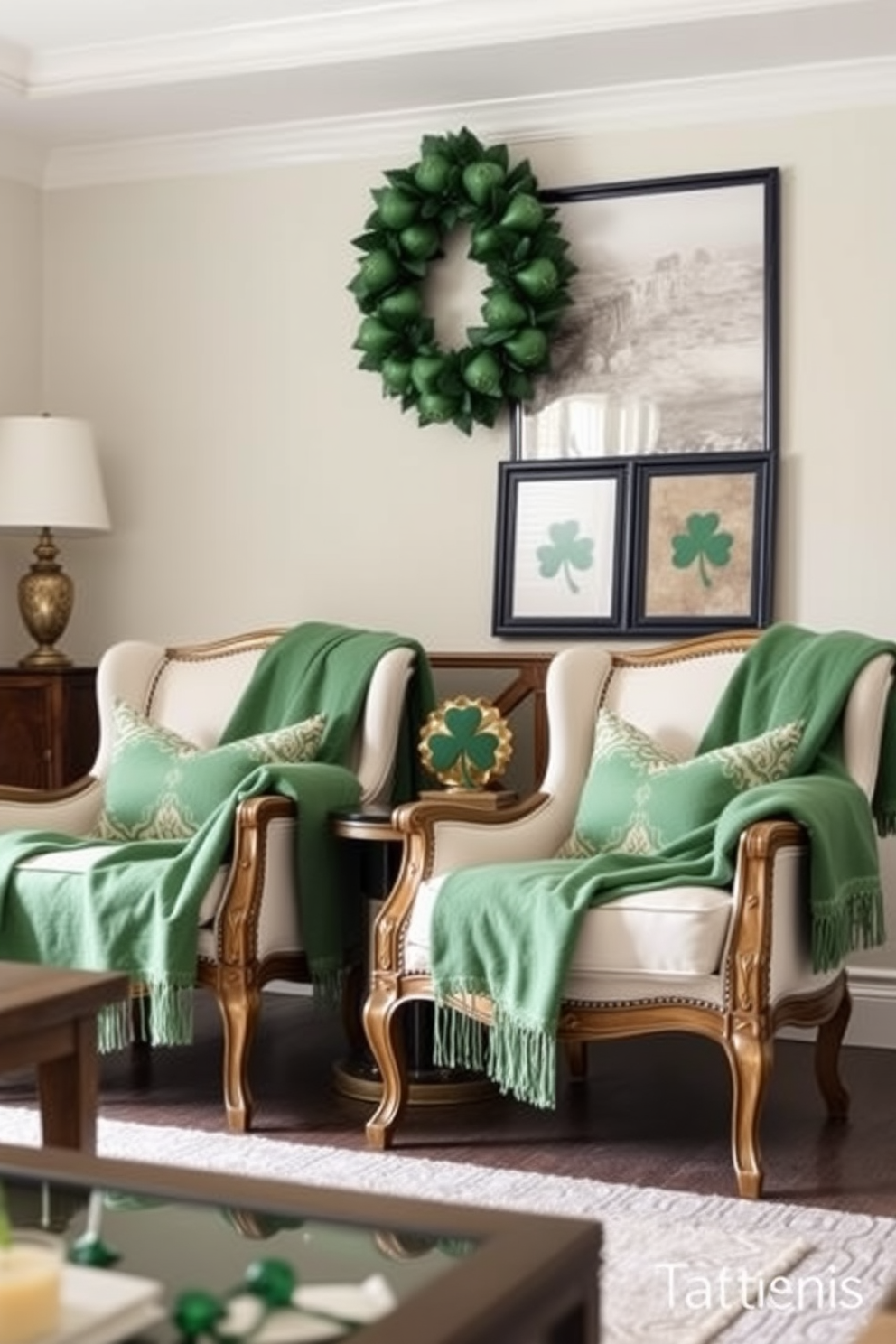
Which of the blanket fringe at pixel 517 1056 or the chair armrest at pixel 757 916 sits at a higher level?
the chair armrest at pixel 757 916

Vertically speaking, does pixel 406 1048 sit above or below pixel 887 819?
below

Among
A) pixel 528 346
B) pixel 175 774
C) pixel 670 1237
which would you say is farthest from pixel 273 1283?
pixel 528 346

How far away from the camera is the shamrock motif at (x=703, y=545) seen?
4684mm

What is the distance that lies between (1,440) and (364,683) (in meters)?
1.35

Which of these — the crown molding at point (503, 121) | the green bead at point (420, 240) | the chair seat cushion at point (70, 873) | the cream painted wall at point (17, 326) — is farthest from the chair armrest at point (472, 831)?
the cream painted wall at point (17, 326)

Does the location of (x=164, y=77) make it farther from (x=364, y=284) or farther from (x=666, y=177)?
(x=666, y=177)

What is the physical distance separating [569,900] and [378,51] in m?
2.20

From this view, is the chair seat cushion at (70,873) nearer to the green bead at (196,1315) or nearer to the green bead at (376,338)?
the green bead at (376,338)

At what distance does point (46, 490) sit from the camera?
5.04 metres

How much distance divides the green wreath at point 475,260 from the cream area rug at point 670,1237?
2011 mm

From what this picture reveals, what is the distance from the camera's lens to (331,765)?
4.19 metres

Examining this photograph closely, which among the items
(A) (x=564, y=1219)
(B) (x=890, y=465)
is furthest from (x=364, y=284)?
(A) (x=564, y=1219)

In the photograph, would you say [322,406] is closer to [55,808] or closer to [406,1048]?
[55,808]

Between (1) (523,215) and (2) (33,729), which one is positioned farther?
(2) (33,729)
